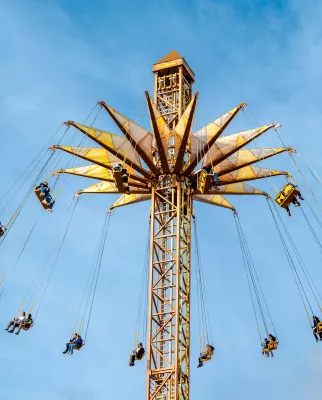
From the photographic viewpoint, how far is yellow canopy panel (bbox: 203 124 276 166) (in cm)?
3809

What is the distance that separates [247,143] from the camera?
38094 mm

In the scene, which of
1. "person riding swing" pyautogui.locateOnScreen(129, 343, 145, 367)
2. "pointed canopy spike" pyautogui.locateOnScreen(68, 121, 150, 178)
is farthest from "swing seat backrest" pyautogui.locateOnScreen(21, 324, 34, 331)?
"pointed canopy spike" pyautogui.locateOnScreen(68, 121, 150, 178)

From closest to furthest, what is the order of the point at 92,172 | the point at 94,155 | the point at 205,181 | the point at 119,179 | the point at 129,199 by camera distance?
the point at 119,179, the point at 205,181, the point at 94,155, the point at 92,172, the point at 129,199

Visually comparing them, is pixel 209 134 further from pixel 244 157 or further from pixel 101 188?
pixel 101 188

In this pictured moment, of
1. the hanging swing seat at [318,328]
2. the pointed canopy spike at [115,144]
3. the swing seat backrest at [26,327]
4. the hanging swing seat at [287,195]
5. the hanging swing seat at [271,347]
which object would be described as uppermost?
the pointed canopy spike at [115,144]

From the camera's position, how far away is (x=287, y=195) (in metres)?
37.7

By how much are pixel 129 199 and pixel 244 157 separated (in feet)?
20.0

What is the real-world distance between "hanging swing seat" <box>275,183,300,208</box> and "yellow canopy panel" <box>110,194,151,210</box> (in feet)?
Answer: 19.9

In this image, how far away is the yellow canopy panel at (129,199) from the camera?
136 feet

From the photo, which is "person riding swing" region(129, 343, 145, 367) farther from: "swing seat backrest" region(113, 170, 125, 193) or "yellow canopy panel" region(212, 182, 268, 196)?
"yellow canopy panel" region(212, 182, 268, 196)

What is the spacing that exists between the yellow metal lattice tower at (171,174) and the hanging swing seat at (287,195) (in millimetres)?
1934

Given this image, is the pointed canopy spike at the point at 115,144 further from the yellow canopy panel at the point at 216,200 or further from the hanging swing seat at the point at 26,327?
the hanging swing seat at the point at 26,327

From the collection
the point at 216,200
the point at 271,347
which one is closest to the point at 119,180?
the point at 216,200

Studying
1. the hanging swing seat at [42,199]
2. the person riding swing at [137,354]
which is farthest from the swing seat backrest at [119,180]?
the person riding swing at [137,354]
